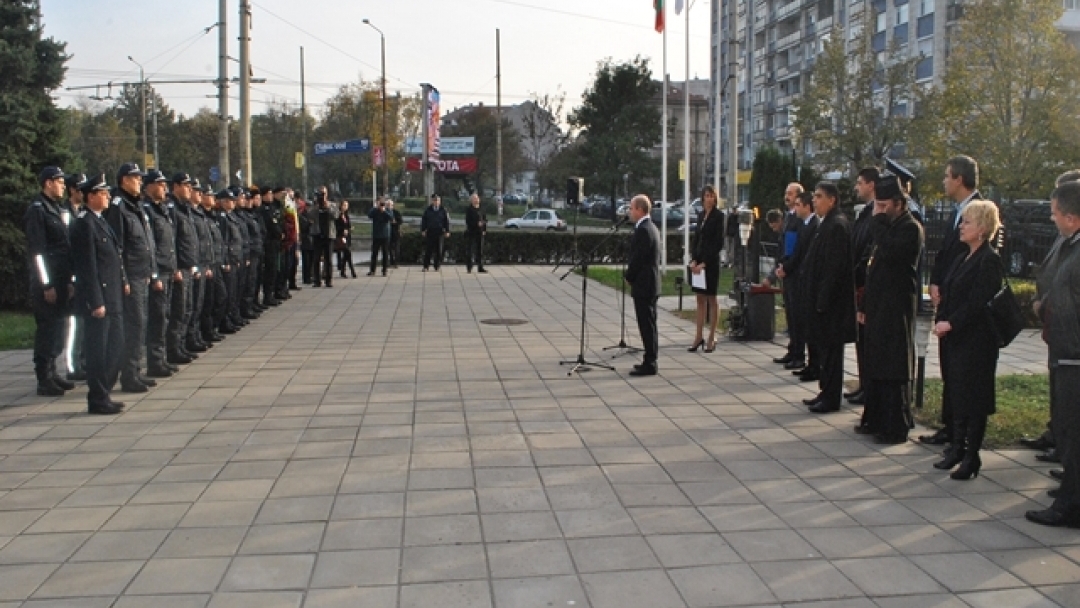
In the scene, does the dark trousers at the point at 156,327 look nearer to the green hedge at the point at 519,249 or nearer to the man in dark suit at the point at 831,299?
the man in dark suit at the point at 831,299

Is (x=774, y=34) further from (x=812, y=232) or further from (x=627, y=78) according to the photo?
Answer: (x=812, y=232)

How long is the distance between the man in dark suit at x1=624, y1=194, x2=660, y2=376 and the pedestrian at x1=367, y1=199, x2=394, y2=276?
1369 centimetres

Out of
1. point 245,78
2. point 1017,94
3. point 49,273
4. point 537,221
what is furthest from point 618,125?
point 49,273

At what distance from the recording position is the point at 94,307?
8289 mm

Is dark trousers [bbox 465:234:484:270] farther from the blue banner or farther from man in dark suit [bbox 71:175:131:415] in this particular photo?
the blue banner

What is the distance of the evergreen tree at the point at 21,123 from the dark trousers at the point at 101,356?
10050mm

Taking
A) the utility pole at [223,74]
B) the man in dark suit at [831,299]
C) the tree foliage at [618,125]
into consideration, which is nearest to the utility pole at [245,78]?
the utility pole at [223,74]

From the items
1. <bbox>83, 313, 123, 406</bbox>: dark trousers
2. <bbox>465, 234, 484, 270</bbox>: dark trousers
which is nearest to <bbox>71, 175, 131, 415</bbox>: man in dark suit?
<bbox>83, 313, 123, 406</bbox>: dark trousers

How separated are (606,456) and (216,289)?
7.40 metres

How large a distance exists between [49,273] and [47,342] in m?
0.67

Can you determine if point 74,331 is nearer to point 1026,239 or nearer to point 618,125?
point 1026,239

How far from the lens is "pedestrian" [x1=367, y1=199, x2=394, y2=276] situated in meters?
23.0

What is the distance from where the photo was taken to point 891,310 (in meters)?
7.22

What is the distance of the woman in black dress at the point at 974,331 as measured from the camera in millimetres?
6219
